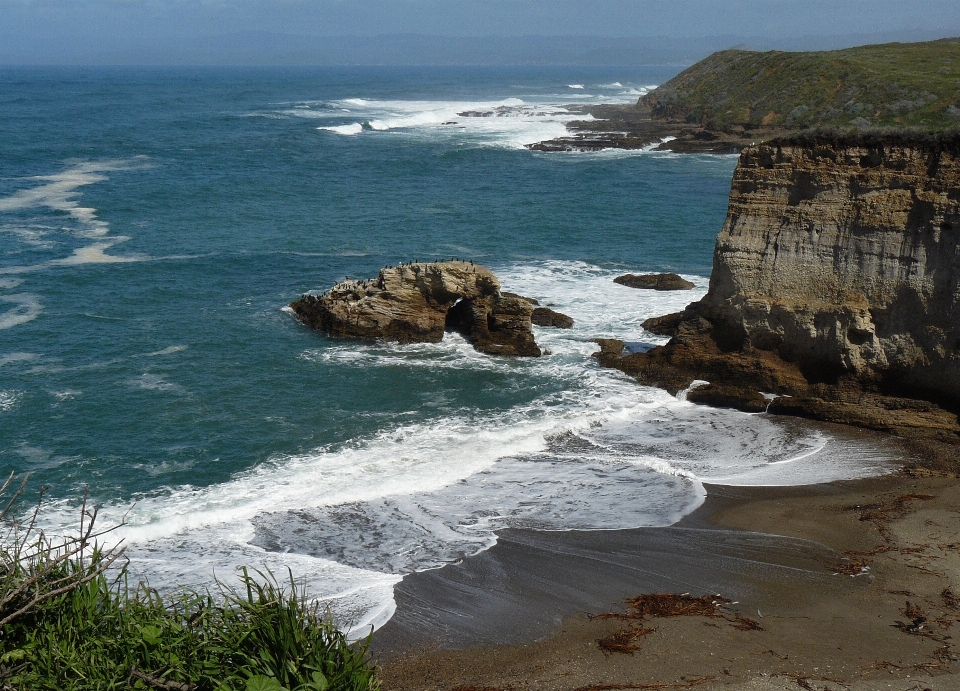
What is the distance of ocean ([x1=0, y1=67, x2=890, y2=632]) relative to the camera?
622 inches

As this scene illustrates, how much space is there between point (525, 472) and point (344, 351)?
8334 mm

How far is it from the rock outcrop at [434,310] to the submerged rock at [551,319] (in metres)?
1.68

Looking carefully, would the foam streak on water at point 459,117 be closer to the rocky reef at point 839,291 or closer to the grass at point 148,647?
the rocky reef at point 839,291

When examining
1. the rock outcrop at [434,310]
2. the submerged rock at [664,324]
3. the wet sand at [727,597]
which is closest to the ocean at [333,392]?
the submerged rock at [664,324]

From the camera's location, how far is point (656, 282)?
30281 millimetres

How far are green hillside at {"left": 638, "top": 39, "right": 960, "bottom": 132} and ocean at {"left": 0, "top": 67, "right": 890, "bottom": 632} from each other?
1804cm

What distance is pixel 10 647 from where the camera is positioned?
7.88m

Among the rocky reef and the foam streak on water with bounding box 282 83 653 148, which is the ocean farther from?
the foam streak on water with bounding box 282 83 653 148

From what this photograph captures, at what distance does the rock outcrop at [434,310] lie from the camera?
24.6m

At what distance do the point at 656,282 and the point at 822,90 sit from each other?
46.9 meters

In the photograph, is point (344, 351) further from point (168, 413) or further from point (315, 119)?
point (315, 119)

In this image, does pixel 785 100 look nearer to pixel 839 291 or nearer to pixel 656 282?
pixel 656 282

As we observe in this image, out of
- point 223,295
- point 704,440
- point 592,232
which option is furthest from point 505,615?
point 592,232

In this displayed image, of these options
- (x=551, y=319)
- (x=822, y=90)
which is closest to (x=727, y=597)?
(x=551, y=319)
